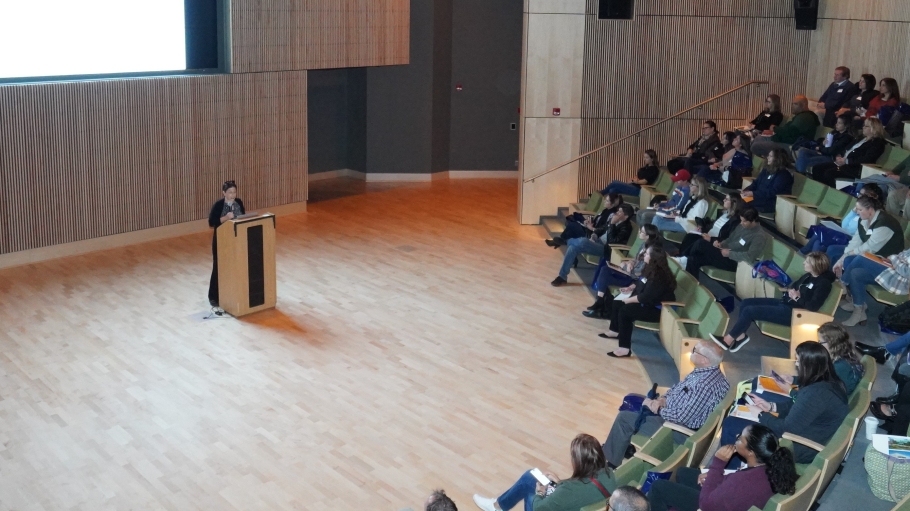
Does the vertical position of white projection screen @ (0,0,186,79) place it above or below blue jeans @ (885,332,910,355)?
above

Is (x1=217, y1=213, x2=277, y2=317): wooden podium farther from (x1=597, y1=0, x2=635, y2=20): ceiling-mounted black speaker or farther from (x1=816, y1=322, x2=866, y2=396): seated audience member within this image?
(x1=597, y1=0, x2=635, y2=20): ceiling-mounted black speaker

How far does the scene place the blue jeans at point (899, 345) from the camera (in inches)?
253

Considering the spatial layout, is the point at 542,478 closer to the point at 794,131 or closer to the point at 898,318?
the point at 898,318

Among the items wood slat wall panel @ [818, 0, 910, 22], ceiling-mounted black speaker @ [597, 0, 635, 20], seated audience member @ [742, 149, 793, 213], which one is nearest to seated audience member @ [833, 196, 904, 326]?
seated audience member @ [742, 149, 793, 213]

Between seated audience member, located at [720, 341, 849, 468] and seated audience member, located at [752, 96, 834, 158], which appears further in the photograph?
seated audience member, located at [752, 96, 834, 158]

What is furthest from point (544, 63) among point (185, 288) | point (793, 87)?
point (185, 288)

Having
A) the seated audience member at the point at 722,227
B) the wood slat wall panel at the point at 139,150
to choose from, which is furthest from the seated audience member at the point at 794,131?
the wood slat wall panel at the point at 139,150

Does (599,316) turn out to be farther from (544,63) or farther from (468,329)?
(544,63)

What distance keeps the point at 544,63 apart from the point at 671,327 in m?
5.93

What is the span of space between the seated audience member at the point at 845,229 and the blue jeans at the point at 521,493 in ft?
14.2

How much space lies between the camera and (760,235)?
8617mm

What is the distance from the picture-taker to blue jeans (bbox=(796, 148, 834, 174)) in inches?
414

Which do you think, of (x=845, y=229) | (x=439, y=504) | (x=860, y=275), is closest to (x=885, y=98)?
(x=845, y=229)

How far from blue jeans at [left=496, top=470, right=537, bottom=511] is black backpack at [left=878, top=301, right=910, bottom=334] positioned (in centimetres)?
336
